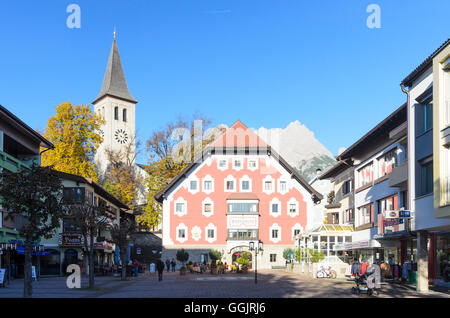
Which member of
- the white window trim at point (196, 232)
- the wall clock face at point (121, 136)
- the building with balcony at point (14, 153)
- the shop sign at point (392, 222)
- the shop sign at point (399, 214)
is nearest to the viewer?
the shop sign at point (399, 214)

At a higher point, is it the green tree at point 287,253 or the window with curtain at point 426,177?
the window with curtain at point 426,177

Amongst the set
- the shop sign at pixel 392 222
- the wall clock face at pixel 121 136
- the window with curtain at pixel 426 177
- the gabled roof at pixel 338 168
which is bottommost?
the shop sign at pixel 392 222

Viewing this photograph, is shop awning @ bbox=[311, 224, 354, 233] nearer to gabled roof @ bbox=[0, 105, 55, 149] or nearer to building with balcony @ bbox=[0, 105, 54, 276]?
building with balcony @ bbox=[0, 105, 54, 276]

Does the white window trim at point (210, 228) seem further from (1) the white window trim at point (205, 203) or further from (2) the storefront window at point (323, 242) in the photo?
(2) the storefront window at point (323, 242)

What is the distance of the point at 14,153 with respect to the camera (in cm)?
5000

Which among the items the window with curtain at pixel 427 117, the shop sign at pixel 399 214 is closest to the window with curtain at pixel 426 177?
the shop sign at pixel 399 214

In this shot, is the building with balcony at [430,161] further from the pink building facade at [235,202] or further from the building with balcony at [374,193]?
the pink building facade at [235,202]

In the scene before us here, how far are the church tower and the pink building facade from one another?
4081 centimetres

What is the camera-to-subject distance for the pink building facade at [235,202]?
2611 inches

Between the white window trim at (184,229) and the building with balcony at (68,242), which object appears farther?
the white window trim at (184,229)

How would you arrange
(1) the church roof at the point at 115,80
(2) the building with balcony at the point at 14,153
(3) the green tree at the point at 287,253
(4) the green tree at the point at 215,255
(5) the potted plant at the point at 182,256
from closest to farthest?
(2) the building with balcony at the point at 14,153, (3) the green tree at the point at 287,253, (4) the green tree at the point at 215,255, (5) the potted plant at the point at 182,256, (1) the church roof at the point at 115,80

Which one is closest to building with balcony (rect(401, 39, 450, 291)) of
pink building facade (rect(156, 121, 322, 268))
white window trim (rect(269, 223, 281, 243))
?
pink building facade (rect(156, 121, 322, 268))

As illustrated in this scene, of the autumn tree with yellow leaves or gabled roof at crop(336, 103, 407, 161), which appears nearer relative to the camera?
gabled roof at crop(336, 103, 407, 161)

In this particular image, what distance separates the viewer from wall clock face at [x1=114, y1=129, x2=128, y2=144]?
107 m
